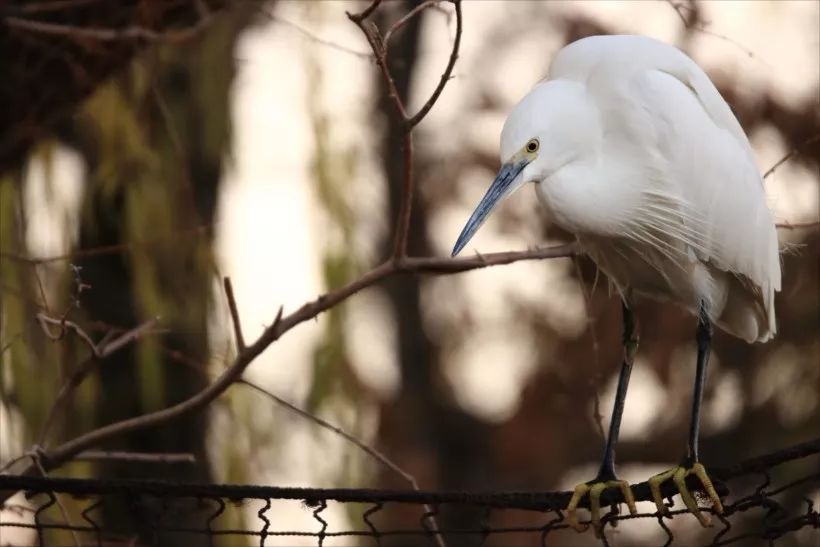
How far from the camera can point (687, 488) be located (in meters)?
1.69

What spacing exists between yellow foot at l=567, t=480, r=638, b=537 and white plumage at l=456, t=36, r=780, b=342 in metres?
0.35

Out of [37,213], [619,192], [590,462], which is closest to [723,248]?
[619,192]

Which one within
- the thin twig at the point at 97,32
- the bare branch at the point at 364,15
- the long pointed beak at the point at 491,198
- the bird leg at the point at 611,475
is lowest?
the bird leg at the point at 611,475

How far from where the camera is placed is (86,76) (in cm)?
217

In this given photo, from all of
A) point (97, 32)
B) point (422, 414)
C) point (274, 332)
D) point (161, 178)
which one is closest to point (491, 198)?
point (274, 332)

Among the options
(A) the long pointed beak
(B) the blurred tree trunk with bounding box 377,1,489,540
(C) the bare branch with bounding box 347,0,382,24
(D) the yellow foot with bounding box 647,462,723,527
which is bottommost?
(D) the yellow foot with bounding box 647,462,723,527

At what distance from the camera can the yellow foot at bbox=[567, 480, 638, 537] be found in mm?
1643

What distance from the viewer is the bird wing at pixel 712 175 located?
189cm

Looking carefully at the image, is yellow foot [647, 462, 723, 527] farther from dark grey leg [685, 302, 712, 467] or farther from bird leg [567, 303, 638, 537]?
dark grey leg [685, 302, 712, 467]

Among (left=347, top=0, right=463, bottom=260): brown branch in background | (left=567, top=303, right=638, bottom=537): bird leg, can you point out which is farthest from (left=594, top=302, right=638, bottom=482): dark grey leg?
(left=347, top=0, right=463, bottom=260): brown branch in background

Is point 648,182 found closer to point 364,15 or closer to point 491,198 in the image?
point 491,198

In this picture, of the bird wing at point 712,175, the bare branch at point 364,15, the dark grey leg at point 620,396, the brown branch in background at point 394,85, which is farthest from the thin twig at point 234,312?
the bird wing at point 712,175

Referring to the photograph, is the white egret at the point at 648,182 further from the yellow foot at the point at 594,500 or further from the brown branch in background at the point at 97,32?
the brown branch in background at the point at 97,32

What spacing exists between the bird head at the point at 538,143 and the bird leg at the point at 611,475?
0.36 metres
